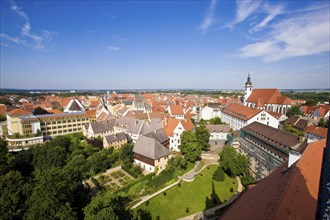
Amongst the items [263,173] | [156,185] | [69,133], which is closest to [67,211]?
[156,185]

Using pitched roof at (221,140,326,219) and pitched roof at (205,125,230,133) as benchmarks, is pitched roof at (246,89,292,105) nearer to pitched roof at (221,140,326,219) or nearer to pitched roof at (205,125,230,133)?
pitched roof at (205,125,230,133)

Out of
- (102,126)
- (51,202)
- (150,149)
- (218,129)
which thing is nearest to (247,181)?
(150,149)

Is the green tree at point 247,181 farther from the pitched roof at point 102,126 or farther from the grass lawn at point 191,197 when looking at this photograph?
the pitched roof at point 102,126

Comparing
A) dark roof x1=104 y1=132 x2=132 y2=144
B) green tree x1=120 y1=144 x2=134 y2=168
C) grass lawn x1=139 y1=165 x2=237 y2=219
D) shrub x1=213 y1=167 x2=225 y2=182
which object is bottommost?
grass lawn x1=139 y1=165 x2=237 y2=219

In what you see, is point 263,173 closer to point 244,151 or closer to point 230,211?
point 244,151

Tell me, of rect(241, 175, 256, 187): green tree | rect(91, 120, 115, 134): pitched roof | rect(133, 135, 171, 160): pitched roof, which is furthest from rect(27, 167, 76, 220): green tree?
rect(91, 120, 115, 134): pitched roof

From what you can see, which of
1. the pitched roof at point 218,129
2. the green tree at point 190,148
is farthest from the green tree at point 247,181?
the pitched roof at point 218,129
